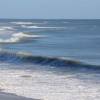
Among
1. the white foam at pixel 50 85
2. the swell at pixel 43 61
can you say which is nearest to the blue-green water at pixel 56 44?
the swell at pixel 43 61

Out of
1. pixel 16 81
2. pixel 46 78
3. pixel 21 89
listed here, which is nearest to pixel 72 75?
pixel 46 78

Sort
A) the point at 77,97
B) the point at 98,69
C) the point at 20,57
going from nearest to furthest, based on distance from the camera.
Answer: the point at 77,97
the point at 98,69
the point at 20,57

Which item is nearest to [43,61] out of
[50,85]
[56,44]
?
[50,85]

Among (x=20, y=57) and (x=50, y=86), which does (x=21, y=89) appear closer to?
(x=50, y=86)

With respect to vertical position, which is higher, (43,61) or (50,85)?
(50,85)

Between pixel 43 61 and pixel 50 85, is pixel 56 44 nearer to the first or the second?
pixel 43 61

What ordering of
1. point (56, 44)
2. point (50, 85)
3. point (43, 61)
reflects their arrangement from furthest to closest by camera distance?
point (56, 44), point (43, 61), point (50, 85)

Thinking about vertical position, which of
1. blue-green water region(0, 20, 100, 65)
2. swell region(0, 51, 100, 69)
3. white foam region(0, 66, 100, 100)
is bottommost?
blue-green water region(0, 20, 100, 65)

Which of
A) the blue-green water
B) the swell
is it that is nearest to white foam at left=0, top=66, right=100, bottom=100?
the swell

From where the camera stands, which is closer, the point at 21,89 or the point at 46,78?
the point at 21,89

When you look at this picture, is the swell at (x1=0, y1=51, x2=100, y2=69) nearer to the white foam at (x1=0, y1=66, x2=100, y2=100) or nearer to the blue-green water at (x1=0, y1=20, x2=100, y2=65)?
the blue-green water at (x1=0, y1=20, x2=100, y2=65)

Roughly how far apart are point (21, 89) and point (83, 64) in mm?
6216

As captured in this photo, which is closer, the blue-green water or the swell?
the swell

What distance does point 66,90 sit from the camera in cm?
1171
